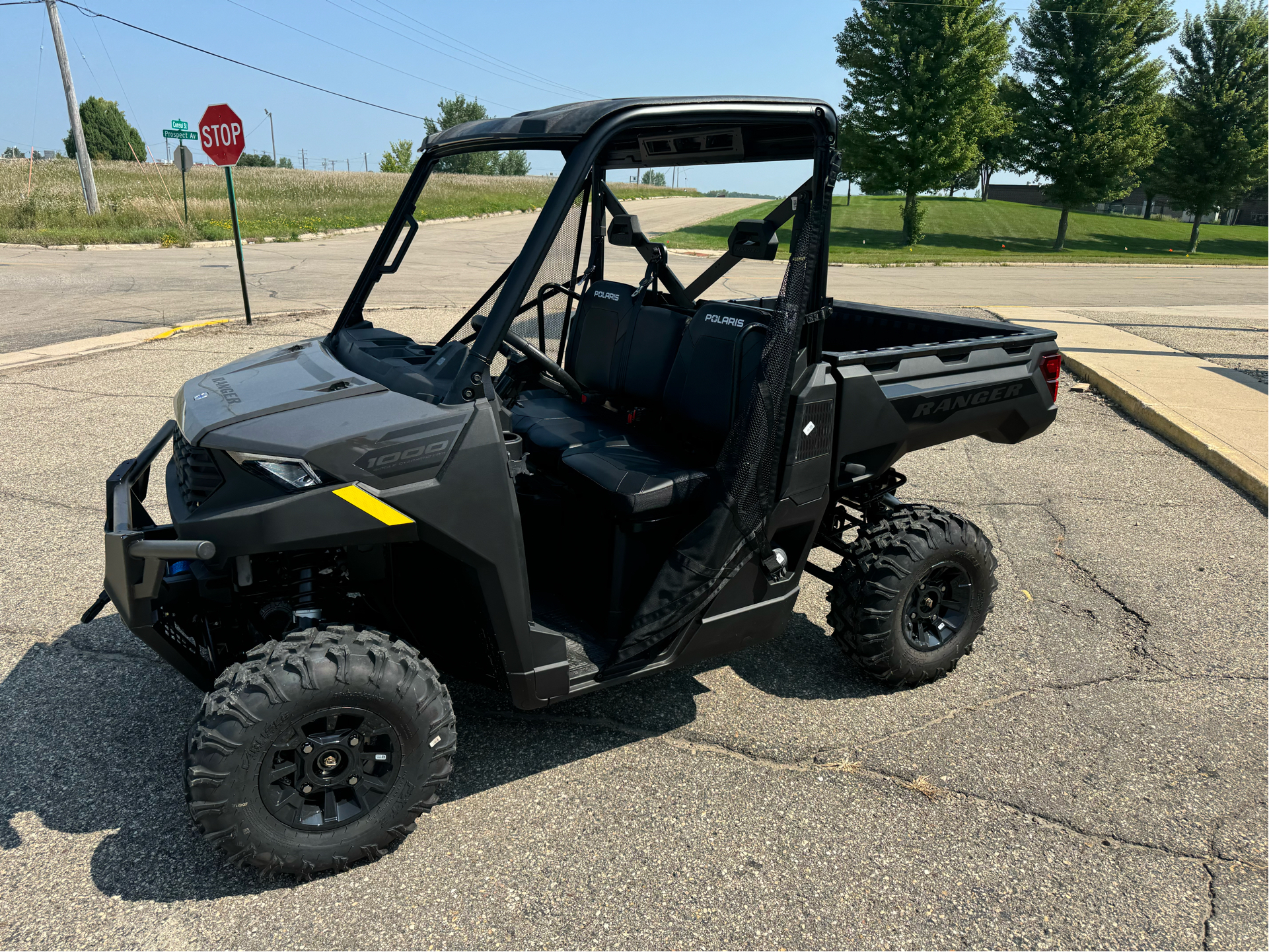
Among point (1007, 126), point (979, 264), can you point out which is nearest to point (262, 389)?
point (979, 264)

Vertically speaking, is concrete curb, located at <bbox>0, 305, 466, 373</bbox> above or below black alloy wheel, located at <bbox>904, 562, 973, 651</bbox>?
above

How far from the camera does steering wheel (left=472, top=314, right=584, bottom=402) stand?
126 inches

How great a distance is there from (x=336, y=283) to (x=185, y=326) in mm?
4810

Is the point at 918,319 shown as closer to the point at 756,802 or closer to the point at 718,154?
the point at 718,154

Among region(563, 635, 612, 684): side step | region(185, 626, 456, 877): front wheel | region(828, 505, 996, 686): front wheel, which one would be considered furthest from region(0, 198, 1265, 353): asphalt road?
region(185, 626, 456, 877): front wheel

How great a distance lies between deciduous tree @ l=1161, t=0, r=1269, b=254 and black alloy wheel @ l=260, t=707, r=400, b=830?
36272mm

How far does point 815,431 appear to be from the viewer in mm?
3002

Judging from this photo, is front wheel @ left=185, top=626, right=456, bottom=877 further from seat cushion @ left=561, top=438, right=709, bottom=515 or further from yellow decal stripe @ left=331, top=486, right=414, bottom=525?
seat cushion @ left=561, top=438, right=709, bottom=515

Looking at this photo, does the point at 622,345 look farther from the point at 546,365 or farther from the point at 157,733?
the point at 157,733

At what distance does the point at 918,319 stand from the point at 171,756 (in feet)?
11.9

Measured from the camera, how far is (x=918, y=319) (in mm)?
4297

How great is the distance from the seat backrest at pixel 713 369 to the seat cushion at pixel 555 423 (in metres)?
0.28

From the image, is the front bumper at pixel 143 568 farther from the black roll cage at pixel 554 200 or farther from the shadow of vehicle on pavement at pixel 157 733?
the black roll cage at pixel 554 200

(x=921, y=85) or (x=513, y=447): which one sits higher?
(x=921, y=85)
